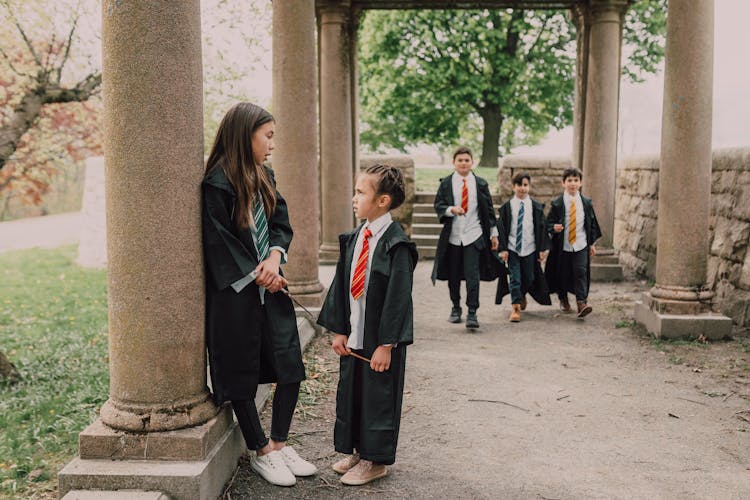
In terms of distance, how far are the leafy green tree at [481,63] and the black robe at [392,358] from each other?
57.9 feet

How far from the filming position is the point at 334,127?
34.4 ft

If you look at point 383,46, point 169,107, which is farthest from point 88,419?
point 383,46

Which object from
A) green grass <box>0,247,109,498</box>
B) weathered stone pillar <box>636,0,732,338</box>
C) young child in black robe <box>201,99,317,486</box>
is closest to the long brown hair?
young child in black robe <box>201,99,317,486</box>

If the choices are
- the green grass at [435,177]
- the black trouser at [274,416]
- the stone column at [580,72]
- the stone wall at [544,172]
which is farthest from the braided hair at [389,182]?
the green grass at [435,177]

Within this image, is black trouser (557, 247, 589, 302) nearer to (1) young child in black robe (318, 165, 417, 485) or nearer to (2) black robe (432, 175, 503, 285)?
(2) black robe (432, 175, 503, 285)

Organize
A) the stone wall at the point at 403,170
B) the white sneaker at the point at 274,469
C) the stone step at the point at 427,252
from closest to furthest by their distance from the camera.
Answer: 1. the white sneaker at the point at 274,469
2. the stone step at the point at 427,252
3. the stone wall at the point at 403,170

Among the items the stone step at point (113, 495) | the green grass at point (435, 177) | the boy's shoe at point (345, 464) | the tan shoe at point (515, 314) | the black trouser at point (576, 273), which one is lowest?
the boy's shoe at point (345, 464)

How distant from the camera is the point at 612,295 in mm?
9430

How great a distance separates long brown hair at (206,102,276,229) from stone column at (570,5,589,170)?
27.1ft

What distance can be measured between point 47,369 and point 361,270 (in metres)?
4.82

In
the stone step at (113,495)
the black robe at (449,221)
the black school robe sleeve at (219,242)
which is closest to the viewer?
the stone step at (113,495)

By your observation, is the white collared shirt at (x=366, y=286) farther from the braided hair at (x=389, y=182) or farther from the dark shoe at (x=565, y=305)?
the dark shoe at (x=565, y=305)

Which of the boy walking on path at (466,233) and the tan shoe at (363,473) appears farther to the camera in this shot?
the boy walking on path at (466,233)

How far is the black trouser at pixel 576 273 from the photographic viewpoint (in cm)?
800
